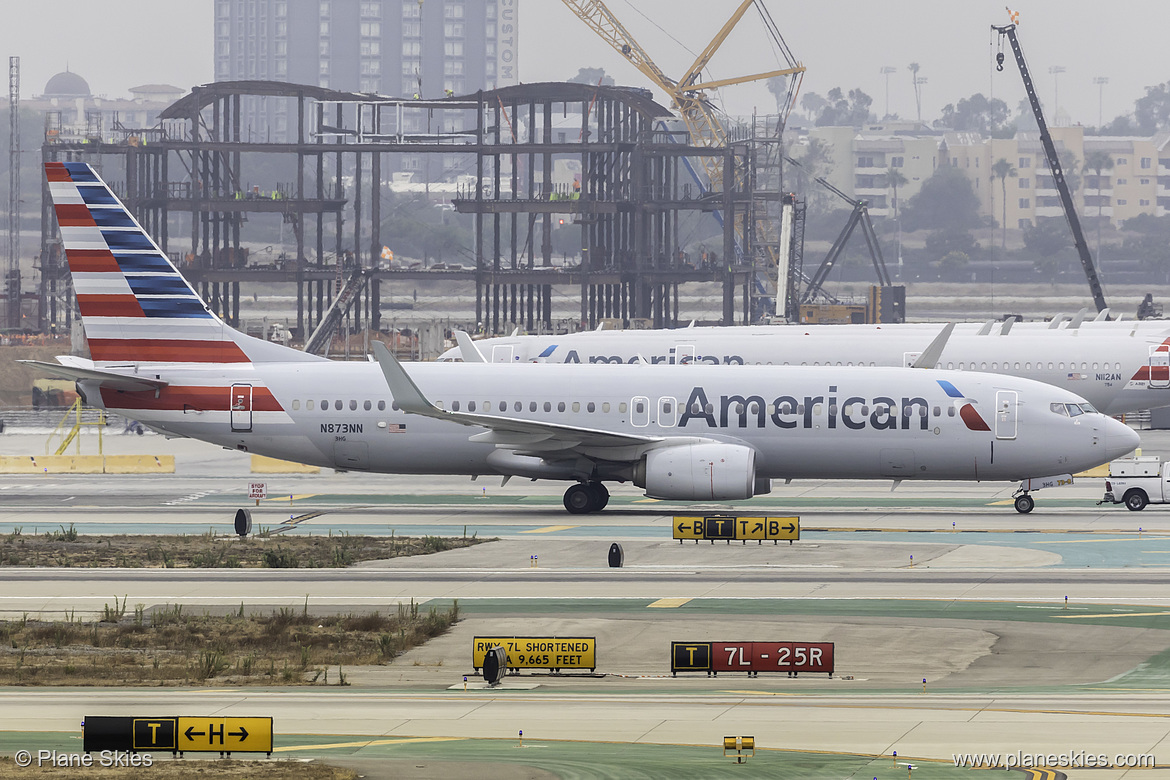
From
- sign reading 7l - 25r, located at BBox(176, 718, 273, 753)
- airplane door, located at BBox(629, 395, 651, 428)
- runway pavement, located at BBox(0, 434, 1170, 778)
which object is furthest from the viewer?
airplane door, located at BBox(629, 395, 651, 428)

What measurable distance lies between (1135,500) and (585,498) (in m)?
16.9

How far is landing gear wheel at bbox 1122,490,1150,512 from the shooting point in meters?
47.1

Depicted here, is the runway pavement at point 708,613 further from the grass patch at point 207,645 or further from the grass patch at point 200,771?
the grass patch at point 200,771

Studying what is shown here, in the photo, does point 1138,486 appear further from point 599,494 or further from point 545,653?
point 545,653

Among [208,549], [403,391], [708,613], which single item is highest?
[403,391]

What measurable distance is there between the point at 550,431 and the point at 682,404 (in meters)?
4.17

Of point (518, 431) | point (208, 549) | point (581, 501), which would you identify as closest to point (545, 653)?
point (208, 549)

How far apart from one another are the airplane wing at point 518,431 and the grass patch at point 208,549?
4.14 meters

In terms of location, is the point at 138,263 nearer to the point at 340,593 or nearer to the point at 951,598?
the point at 340,593

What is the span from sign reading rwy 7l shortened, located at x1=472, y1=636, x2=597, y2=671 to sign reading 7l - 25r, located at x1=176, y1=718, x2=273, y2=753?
6002mm

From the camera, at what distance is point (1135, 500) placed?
47.2 metres

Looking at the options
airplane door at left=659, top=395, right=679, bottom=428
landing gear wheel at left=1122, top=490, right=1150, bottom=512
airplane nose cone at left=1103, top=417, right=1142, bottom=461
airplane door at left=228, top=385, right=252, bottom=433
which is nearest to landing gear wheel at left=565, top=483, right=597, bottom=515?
airplane door at left=659, top=395, right=679, bottom=428

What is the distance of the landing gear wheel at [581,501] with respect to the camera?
4600cm

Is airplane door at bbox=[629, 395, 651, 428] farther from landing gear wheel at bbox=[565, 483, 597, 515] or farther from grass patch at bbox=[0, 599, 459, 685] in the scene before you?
grass patch at bbox=[0, 599, 459, 685]
